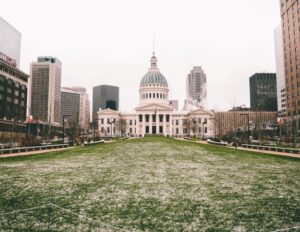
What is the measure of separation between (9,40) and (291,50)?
121m

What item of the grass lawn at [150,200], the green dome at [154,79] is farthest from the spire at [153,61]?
the grass lawn at [150,200]

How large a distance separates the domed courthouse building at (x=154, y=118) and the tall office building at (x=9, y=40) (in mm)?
50595

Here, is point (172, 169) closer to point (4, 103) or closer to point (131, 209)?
point (131, 209)

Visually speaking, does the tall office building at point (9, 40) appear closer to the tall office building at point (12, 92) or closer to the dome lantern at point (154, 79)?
the tall office building at point (12, 92)

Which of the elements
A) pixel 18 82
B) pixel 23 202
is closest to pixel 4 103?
pixel 18 82

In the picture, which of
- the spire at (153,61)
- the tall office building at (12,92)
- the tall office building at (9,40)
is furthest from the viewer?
the spire at (153,61)

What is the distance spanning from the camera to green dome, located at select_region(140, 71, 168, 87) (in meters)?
151

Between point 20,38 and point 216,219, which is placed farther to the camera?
point 20,38

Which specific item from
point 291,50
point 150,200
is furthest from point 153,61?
point 150,200

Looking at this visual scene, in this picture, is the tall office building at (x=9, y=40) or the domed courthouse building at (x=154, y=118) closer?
the tall office building at (x=9, y=40)

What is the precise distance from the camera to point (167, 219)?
26.4ft

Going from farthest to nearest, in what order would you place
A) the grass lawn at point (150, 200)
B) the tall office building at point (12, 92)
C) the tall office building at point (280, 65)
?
the tall office building at point (280, 65), the tall office building at point (12, 92), the grass lawn at point (150, 200)

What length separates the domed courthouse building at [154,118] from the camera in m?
135

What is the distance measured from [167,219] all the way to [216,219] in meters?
1.39
